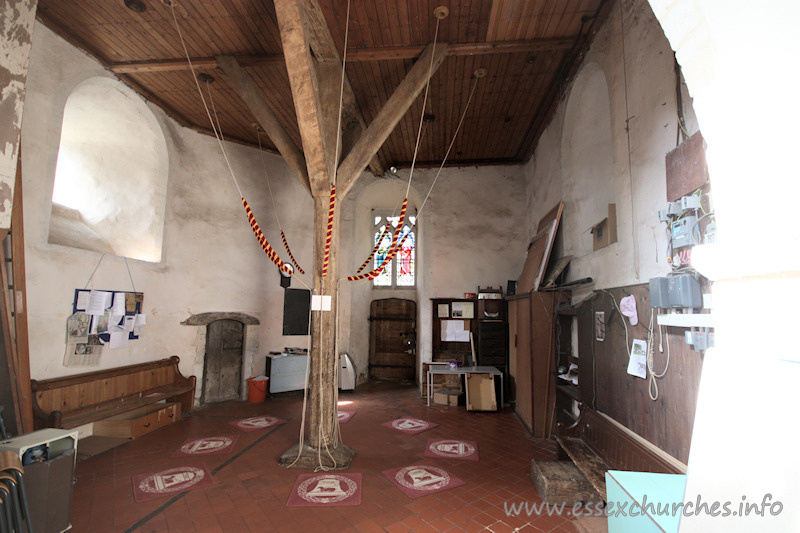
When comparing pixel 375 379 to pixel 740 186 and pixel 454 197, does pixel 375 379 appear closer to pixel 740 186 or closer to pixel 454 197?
pixel 454 197

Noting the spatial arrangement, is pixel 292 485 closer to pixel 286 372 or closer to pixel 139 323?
pixel 139 323

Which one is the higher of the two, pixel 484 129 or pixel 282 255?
pixel 484 129

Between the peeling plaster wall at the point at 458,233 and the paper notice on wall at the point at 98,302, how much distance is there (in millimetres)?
3662

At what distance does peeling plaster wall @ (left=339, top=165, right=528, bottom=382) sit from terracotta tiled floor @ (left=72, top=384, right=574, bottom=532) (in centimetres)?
258

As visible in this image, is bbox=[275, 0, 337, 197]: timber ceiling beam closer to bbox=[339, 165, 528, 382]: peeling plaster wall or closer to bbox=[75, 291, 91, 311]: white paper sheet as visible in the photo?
bbox=[75, 291, 91, 311]: white paper sheet

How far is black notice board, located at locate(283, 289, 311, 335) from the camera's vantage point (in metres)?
7.23

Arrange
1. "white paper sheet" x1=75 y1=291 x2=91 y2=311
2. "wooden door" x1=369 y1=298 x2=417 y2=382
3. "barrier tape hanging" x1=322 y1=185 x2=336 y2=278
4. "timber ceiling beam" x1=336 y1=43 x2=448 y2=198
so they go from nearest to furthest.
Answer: "barrier tape hanging" x1=322 y1=185 x2=336 y2=278 < "timber ceiling beam" x1=336 y1=43 x2=448 y2=198 < "white paper sheet" x1=75 y1=291 x2=91 y2=311 < "wooden door" x1=369 y1=298 x2=417 y2=382

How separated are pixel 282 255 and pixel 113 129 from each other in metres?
3.15

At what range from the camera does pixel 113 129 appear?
543 cm

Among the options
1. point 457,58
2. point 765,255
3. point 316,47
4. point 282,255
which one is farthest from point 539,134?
point 765,255

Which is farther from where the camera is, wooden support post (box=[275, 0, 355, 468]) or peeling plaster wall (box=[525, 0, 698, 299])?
wooden support post (box=[275, 0, 355, 468])

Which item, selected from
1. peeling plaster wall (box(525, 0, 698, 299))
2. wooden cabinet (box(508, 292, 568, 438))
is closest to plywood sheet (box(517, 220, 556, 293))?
peeling plaster wall (box(525, 0, 698, 299))

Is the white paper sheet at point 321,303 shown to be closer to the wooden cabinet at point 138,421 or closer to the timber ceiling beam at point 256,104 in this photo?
the timber ceiling beam at point 256,104

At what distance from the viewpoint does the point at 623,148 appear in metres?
3.30
